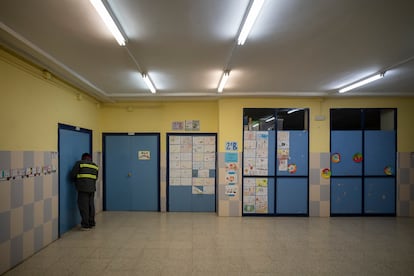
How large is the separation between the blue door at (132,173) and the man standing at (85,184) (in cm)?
147

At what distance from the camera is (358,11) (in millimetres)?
2408

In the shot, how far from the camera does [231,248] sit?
4.07 m

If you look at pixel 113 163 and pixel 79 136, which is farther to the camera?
pixel 113 163

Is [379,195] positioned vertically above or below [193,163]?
below

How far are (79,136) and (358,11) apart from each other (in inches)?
204

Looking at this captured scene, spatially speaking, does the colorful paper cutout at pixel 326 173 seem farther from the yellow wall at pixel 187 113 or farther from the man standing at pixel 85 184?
the man standing at pixel 85 184

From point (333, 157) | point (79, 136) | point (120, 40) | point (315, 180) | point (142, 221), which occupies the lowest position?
point (142, 221)

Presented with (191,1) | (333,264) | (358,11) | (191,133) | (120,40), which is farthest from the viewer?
(191,133)

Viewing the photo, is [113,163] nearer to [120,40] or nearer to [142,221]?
[142,221]

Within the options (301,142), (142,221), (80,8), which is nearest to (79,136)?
(142,221)

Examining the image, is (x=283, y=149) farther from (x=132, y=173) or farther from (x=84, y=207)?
(x=84, y=207)

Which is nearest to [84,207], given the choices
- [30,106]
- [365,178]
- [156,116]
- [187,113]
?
[30,106]

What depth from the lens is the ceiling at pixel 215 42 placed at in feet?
7.73

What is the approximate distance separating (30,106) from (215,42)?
2838 mm
